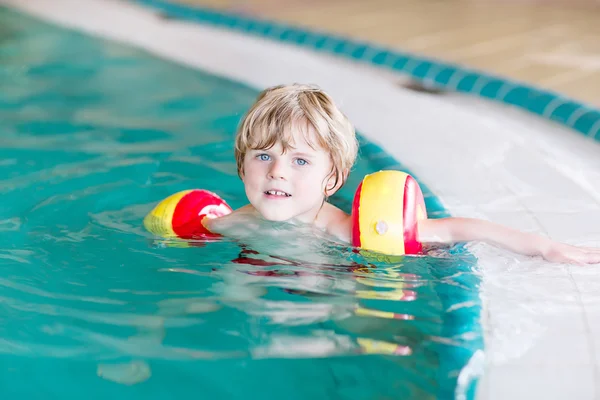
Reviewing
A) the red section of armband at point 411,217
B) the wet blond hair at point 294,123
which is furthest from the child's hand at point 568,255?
the wet blond hair at point 294,123

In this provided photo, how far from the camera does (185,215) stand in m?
2.95

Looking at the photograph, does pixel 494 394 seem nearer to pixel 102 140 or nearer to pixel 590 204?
pixel 590 204

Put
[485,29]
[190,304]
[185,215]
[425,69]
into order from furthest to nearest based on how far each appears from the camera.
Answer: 1. [485,29]
2. [425,69]
3. [185,215]
4. [190,304]

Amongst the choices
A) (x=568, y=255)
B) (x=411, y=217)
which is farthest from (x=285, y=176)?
(x=568, y=255)

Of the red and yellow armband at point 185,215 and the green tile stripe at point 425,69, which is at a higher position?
the green tile stripe at point 425,69

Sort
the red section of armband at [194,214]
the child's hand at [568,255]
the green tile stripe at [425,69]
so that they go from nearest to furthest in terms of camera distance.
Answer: the child's hand at [568,255], the red section of armband at [194,214], the green tile stripe at [425,69]

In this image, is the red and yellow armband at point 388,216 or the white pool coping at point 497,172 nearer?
the white pool coping at point 497,172

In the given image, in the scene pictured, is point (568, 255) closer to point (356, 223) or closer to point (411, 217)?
point (411, 217)

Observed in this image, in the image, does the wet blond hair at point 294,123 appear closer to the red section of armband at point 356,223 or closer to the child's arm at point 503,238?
the red section of armband at point 356,223

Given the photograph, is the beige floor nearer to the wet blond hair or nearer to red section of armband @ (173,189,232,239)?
the wet blond hair

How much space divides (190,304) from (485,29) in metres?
5.06

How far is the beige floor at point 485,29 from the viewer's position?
17.8 ft

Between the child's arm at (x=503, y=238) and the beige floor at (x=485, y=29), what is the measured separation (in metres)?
2.22

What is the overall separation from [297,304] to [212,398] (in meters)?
0.43
